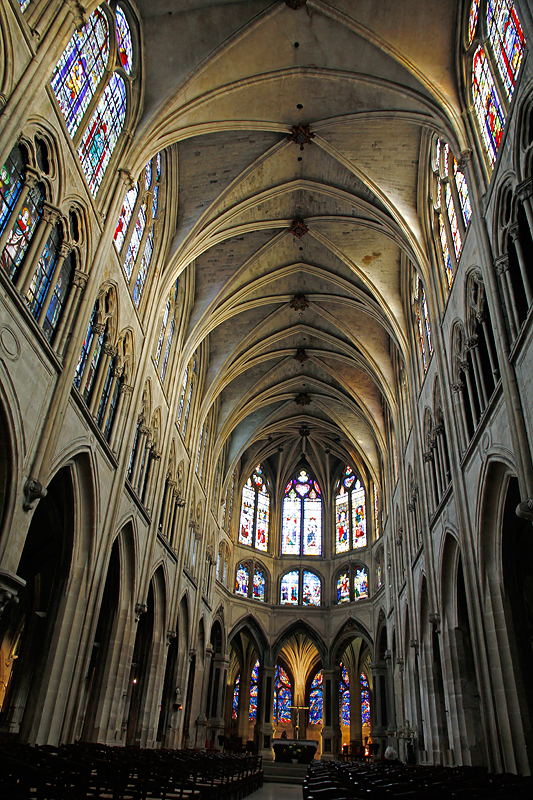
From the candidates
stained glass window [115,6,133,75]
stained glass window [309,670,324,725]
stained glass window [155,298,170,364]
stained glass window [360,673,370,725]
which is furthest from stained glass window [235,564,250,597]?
stained glass window [115,6,133,75]

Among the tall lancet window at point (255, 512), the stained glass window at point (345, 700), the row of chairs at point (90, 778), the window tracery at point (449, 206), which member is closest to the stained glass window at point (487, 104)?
the window tracery at point (449, 206)

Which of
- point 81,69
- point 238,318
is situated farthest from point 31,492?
point 238,318

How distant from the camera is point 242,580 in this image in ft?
121

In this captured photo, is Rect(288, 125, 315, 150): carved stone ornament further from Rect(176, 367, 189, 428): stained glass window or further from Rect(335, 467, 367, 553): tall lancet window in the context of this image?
Rect(335, 467, 367, 553): tall lancet window

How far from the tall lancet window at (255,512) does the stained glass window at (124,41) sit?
27324mm

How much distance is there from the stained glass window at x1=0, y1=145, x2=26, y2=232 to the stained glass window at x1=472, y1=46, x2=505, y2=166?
9568 millimetres

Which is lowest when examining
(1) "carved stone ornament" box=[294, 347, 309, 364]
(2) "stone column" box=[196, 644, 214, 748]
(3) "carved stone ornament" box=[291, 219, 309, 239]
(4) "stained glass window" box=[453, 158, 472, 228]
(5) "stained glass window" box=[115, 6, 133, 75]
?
(2) "stone column" box=[196, 644, 214, 748]

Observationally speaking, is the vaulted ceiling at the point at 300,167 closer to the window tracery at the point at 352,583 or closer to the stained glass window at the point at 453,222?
the stained glass window at the point at 453,222

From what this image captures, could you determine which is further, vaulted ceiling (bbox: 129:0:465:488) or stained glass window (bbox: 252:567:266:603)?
stained glass window (bbox: 252:567:266:603)

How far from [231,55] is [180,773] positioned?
57.0 ft

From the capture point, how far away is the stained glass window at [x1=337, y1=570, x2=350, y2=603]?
36.9m

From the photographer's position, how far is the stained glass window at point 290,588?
3775cm

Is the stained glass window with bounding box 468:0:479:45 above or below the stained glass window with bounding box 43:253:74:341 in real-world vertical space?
above

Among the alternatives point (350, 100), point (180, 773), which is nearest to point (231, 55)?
point (350, 100)
